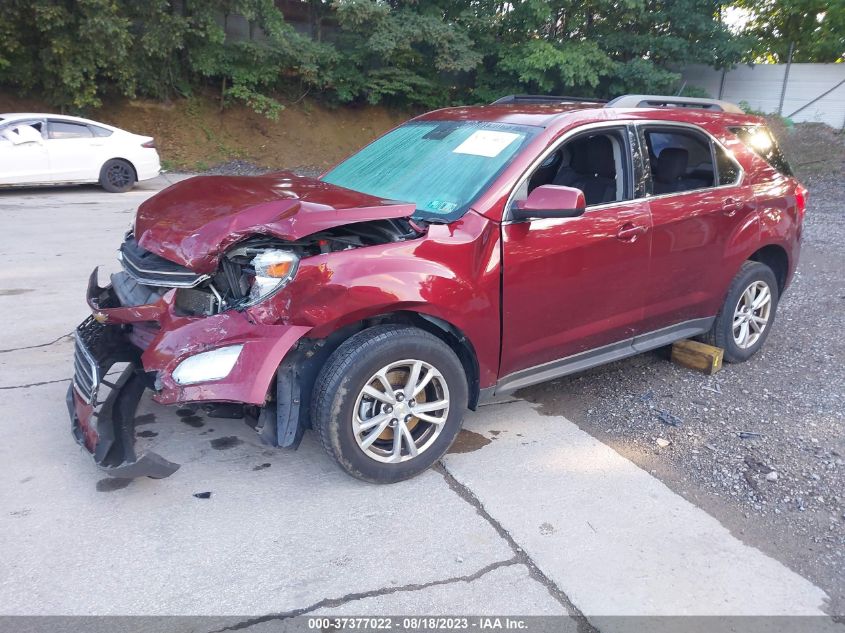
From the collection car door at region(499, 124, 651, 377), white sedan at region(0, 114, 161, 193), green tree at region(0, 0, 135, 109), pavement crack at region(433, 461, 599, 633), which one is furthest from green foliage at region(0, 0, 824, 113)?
pavement crack at region(433, 461, 599, 633)

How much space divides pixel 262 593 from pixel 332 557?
0.34 metres

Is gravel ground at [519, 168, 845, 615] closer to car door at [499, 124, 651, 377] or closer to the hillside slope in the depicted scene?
car door at [499, 124, 651, 377]

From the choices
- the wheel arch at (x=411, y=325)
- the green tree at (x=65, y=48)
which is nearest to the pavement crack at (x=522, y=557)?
the wheel arch at (x=411, y=325)

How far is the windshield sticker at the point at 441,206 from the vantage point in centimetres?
370

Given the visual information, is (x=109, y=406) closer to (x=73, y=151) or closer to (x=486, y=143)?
(x=486, y=143)

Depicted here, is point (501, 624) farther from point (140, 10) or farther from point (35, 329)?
point (140, 10)

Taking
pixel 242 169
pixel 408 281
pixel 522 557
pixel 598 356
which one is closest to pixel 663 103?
pixel 598 356

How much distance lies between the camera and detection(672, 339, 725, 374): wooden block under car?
4953 millimetres

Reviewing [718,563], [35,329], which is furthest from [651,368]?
[35,329]

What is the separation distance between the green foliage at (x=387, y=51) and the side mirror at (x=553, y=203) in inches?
634

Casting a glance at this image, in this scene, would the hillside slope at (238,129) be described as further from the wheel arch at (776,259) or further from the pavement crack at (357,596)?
the pavement crack at (357,596)

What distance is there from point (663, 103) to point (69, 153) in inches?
481

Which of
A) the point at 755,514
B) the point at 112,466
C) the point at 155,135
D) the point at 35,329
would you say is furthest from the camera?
the point at 155,135

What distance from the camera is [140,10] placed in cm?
1680
